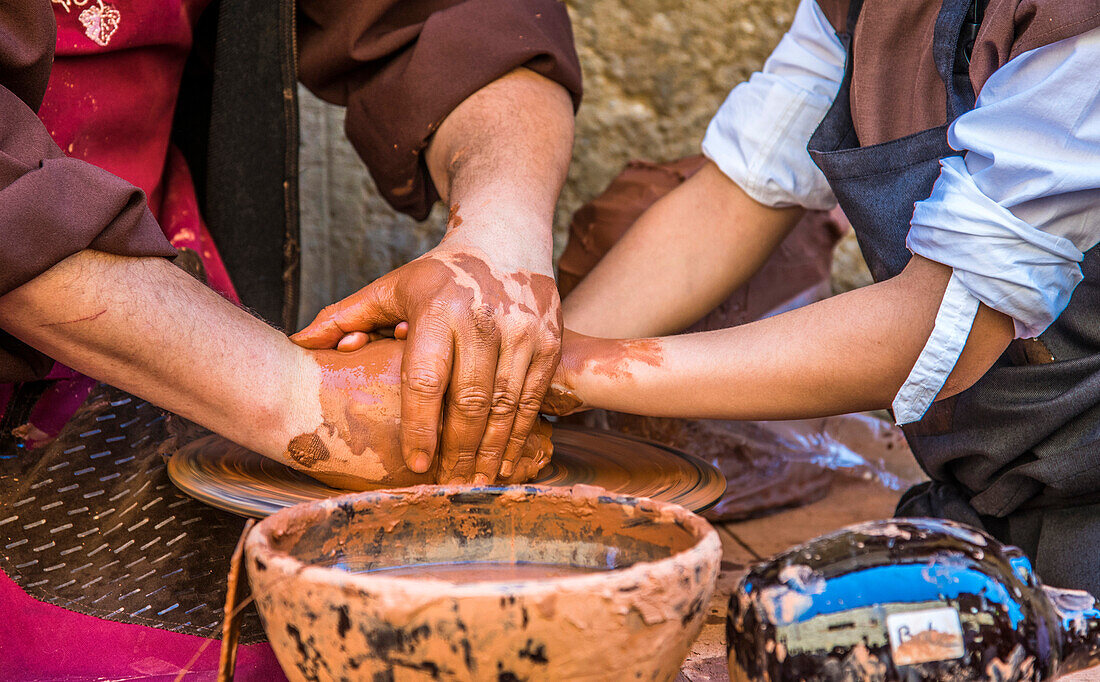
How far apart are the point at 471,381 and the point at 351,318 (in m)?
0.21

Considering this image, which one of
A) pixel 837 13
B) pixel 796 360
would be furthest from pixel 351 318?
pixel 837 13

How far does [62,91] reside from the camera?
1.39 metres

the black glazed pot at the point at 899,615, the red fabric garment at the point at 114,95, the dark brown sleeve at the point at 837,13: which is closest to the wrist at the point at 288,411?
the red fabric garment at the point at 114,95

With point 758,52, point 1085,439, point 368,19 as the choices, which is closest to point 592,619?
point 1085,439

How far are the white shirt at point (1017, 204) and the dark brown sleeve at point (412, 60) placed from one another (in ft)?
2.48

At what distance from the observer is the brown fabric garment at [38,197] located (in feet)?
3.10

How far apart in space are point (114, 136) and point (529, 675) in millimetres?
1245

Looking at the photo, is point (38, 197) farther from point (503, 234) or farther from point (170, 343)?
point (503, 234)

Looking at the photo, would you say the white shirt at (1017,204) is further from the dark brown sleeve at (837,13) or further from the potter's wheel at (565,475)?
the dark brown sleeve at (837,13)

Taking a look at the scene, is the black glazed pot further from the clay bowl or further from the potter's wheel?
the potter's wheel

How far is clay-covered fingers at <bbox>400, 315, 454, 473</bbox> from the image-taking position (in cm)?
116

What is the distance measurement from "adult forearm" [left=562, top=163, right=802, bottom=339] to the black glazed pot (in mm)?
1065

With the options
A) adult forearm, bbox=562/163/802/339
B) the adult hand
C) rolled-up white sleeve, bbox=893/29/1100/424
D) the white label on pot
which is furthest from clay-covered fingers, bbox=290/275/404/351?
the white label on pot

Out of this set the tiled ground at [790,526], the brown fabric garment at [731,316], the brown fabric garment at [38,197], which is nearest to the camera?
the brown fabric garment at [38,197]
